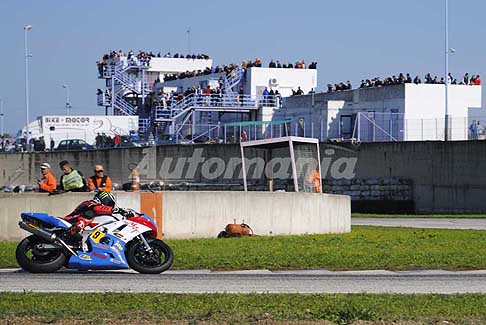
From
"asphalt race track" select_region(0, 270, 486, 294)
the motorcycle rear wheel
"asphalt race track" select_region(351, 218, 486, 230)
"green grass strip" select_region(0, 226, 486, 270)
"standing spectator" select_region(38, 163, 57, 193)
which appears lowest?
"asphalt race track" select_region(351, 218, 486, 230)

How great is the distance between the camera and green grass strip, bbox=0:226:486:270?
1723cm

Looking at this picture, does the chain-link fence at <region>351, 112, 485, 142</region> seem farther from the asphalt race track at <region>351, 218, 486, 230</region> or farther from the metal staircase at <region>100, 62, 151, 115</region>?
the metal staircase at <region>100, 62, 151, 115</region>

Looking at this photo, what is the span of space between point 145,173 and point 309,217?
87.4 ft

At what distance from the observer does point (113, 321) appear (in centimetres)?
1081

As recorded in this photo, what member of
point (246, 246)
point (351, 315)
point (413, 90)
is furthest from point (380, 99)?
point (351, 315)

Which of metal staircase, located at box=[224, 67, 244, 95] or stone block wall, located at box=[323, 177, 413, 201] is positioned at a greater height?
metal staircase, located at box=[224, 67, 244, 95]

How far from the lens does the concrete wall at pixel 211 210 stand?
2009 centimetres

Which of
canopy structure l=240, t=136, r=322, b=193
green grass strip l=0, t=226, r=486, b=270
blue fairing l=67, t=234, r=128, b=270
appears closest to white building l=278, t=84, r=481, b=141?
canopy structure l=240, t=136, r=322, b=193

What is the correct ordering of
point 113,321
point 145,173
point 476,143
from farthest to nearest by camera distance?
point 145,173, point 476,143, point 113,321

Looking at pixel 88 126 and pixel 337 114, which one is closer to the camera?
pixel 337 114

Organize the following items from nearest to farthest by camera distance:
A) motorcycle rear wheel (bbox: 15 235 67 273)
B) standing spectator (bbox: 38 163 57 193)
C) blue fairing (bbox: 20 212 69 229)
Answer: motorcycle rear wheel (bbox: 15 235 67 273) → blue fairing (bbox: 20 212 69 229) → standing spectator (bbox: 38 163 57 193)

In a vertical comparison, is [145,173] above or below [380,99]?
below

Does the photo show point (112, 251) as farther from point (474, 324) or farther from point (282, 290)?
point (474, 324)

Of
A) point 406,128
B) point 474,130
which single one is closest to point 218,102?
point 406,128
